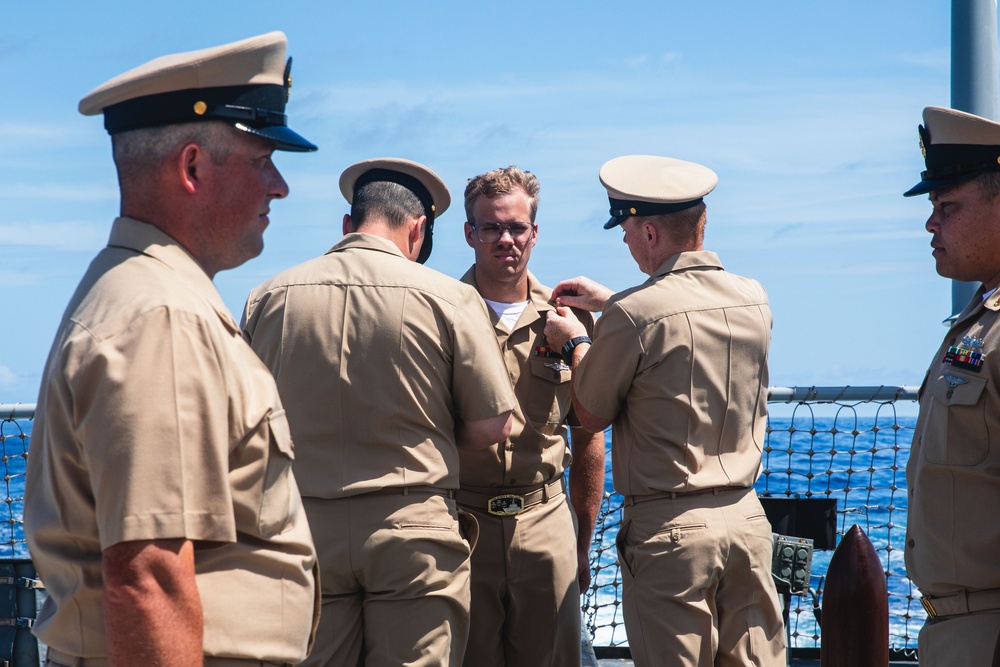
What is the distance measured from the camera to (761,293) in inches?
168

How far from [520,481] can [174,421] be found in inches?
103

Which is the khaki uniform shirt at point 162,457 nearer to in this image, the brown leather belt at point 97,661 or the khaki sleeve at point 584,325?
the brown leather belt at point 97,661

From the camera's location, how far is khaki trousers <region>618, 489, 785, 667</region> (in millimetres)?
3869

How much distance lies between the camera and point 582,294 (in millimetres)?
4516

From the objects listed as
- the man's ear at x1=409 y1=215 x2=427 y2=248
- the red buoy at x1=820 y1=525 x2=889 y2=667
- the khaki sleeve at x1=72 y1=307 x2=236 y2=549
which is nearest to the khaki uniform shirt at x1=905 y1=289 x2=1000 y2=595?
the red buoy at x1=820 y1=525 x2=889 y2=667

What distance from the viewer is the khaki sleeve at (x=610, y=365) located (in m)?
3.99

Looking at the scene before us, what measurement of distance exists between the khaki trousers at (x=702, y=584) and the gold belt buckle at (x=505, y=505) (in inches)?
19.9

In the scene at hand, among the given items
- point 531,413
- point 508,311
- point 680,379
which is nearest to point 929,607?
point 680,379

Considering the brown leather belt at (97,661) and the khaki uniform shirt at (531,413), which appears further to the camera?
the khaki uniform shirt at (531,413)

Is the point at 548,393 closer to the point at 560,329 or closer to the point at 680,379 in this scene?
the point at 560,329

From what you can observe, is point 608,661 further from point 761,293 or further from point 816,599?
point 761,293

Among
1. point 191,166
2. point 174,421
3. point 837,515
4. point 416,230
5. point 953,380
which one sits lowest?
point 837,515

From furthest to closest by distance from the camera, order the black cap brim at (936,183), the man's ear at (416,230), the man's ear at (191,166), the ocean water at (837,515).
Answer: the ocean water at (837,515), the man's ear at (416,230), the black cap brim at (936,183), the man's ear at (191,166)

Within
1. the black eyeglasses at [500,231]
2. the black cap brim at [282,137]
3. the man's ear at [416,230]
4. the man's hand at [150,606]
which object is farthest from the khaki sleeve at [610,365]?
the man's hand at [150,606]
